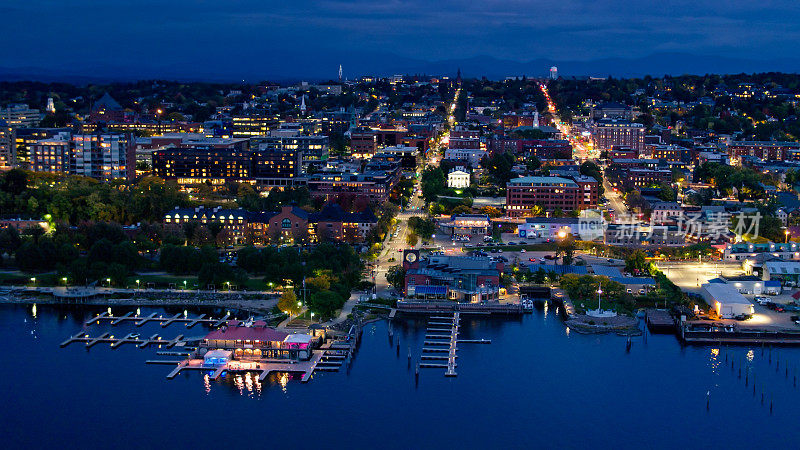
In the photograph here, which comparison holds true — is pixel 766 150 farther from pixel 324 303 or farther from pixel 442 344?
pixel 324 303

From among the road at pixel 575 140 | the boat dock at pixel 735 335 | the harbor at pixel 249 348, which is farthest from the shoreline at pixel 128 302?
the road at pixel 575 140

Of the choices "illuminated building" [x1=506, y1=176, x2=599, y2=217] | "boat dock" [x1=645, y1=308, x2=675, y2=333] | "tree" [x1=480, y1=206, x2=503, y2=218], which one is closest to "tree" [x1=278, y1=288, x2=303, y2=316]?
"boat dock" [x1=645, y1=308, x2=675, y2=333]

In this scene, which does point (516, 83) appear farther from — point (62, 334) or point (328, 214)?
point (62, 334)

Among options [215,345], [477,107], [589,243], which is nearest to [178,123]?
[477,107]

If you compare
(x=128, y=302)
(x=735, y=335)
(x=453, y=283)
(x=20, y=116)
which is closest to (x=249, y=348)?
(x=128, y=302)

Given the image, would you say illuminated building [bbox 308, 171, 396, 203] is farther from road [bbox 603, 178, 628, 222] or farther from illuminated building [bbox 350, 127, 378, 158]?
illuminated building [bbox 350, 127, 378, 158]
